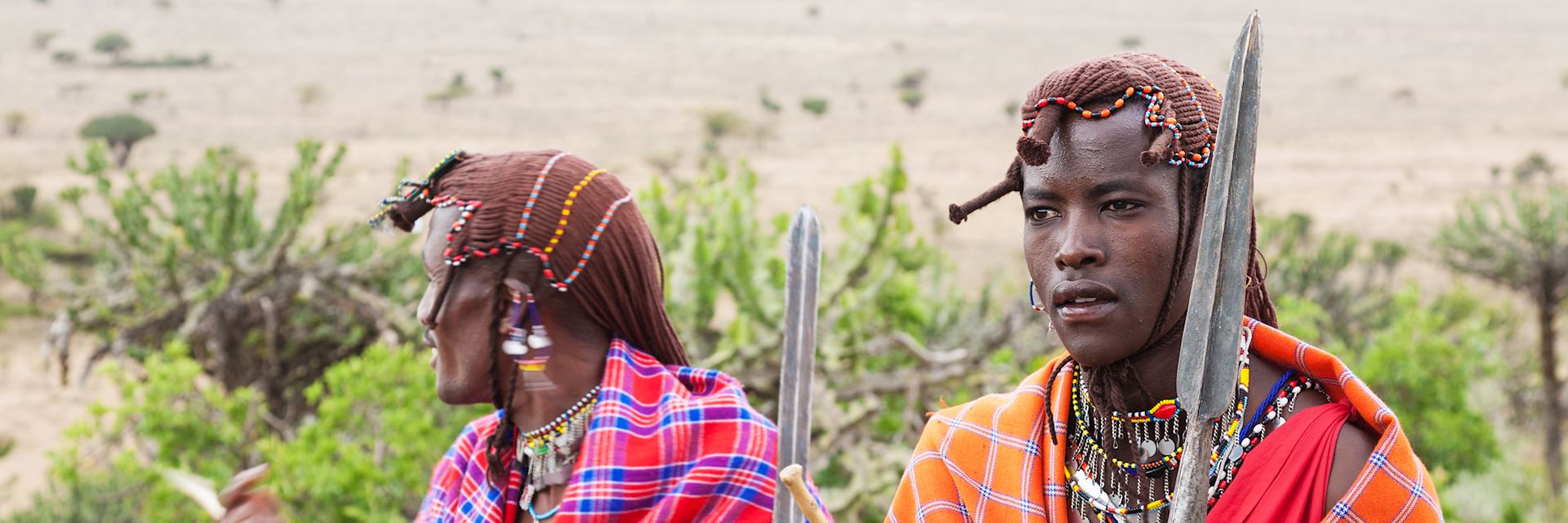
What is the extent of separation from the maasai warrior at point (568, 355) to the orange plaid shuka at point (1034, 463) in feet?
2.01

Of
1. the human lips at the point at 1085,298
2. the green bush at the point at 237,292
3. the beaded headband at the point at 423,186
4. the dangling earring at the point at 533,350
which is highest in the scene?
the human lips at the point at 1085,298

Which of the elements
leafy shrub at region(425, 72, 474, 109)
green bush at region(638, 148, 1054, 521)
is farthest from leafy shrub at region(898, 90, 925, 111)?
green bush at region(638, 148, 1054, 521)

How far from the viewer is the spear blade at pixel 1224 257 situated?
1107 mm

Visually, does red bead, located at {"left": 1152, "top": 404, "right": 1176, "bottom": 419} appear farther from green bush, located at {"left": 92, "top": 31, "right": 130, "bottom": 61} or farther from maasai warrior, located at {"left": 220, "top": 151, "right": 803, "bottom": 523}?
green bush, located at {"left": 92, "top": 31, "right": 130, "bottom": 61}

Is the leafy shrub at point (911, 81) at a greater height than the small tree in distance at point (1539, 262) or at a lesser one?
lesser

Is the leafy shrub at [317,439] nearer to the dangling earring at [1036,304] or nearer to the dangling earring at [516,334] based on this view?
the dangling earring at [516,334]

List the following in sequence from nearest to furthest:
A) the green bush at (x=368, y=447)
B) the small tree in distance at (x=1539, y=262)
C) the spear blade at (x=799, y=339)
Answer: the spear blade at (x=799, y=339)
the green bush at (x=368, y=447)
the small tree in distance at (x=1539, y=262)

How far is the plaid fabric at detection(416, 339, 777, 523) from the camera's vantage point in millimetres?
2494

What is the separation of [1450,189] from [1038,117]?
29.8 m

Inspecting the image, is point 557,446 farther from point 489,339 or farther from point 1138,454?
point 1138,454

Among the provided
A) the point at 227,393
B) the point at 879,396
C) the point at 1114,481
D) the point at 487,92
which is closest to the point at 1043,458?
the point at 1114,481

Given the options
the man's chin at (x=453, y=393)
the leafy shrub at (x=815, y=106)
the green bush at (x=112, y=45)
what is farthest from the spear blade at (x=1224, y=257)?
the green bush at (x=112, y=45)

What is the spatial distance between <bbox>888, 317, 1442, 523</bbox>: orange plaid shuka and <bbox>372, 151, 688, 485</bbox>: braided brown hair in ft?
2.54

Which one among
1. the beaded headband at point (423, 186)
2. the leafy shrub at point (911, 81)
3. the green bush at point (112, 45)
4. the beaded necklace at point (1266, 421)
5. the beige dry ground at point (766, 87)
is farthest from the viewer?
the leafy shrub at point (911, 81)
